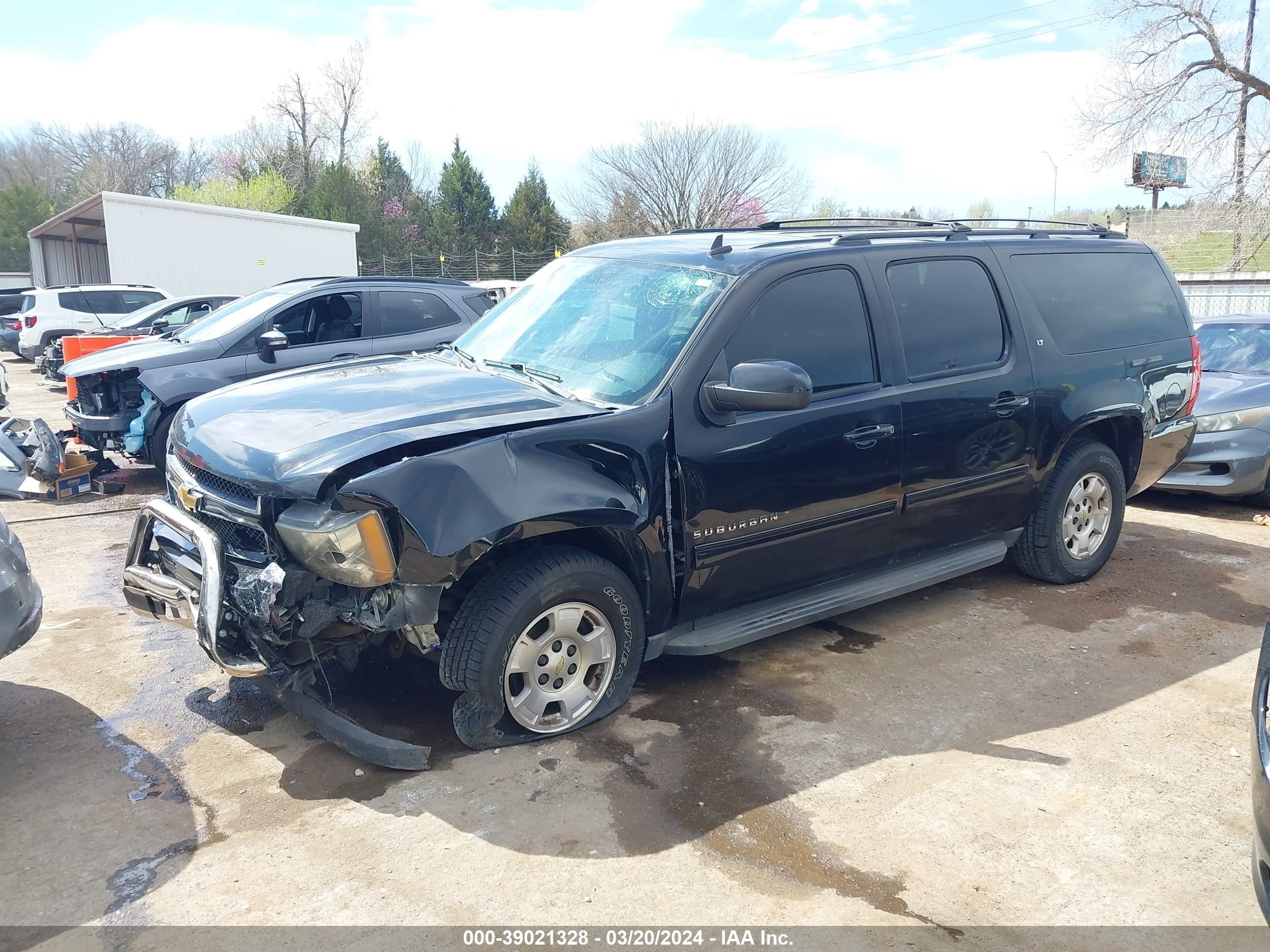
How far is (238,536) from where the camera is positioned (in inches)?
142

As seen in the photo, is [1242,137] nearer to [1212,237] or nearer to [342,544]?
[1212,237]

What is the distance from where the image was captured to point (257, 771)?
3.57 metres

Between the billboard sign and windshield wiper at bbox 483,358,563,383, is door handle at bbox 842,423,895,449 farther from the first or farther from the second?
the billboard sign

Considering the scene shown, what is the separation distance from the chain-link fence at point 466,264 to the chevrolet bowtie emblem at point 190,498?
4009 centimetres

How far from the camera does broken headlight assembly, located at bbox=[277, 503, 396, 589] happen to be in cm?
319

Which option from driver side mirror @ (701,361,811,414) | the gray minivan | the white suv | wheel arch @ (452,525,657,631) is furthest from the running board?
the white suv

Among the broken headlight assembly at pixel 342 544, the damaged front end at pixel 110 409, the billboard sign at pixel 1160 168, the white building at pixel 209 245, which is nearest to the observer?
the broken headlight assembly at pixel 342 544

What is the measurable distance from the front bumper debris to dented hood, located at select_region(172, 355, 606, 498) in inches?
10.1

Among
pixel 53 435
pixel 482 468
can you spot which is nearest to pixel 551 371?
pixel 482 468

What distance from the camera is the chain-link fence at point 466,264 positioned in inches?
1734

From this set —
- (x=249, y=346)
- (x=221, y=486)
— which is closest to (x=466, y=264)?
(x=249, y=346)

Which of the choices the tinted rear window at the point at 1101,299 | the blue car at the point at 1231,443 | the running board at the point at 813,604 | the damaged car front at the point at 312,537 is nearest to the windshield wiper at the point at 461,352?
the damaged car front at the point at 312,537

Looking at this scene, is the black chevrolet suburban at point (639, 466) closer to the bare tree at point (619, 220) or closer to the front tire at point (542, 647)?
the front tire at point (542, 647)

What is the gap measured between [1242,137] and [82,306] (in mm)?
26683
